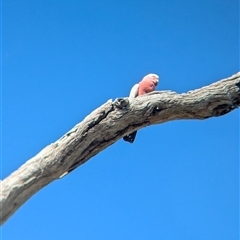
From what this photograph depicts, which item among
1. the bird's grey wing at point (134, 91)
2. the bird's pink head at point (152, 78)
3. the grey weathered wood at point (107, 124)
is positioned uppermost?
the bird's pink head at point (152, 78)

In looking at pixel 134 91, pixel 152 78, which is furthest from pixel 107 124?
pixel 152 78

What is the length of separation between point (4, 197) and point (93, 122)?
0.86 meters

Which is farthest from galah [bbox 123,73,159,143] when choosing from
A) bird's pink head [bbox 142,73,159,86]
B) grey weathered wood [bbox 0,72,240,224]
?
grey weathered wood [bbox 0,72,240,224]

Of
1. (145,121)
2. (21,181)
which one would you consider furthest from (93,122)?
(21,181)

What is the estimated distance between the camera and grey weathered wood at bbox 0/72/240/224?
3.53 meters

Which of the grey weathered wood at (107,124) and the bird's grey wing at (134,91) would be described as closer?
the grey weathered wood at (107,124)

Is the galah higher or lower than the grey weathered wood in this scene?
higher

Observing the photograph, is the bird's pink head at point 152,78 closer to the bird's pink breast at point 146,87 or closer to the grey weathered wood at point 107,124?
the bird's pink breast at point 146,87

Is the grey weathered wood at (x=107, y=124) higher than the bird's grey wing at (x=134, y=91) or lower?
lower

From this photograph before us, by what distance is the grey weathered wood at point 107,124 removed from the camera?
3.53m

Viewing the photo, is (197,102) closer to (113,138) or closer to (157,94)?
(157,94)

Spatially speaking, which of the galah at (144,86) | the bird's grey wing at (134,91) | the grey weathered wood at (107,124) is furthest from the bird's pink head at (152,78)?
the grey weathered wood at (107,124)

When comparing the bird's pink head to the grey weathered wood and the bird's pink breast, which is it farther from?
the grey weathered wood

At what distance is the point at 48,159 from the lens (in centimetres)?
365
